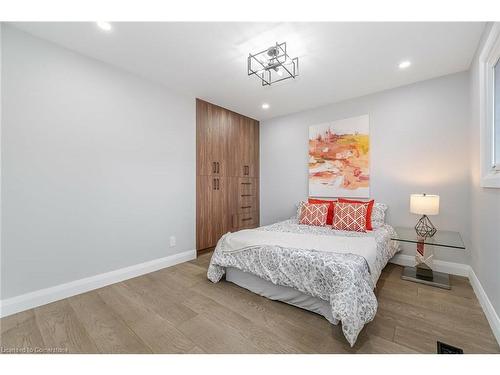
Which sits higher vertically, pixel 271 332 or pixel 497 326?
pixel 497 326

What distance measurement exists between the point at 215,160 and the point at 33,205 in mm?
2271

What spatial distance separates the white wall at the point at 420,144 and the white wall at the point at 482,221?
17 cm

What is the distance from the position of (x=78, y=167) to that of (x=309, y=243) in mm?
2488

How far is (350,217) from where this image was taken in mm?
2795

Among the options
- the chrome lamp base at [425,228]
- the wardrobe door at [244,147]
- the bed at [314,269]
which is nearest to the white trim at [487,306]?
the chrome lamp base at [425,228]

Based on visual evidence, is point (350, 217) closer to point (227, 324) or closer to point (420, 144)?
point (420, 144)

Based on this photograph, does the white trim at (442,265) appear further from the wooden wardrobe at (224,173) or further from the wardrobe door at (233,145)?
the wardrobe door at (233,145)

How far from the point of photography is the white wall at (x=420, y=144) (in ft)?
8.31

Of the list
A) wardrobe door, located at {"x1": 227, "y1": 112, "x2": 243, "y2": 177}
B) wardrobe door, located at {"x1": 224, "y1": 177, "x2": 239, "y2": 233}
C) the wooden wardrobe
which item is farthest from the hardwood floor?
wardrobe door, located at {"x1": 227, "y1": 112, "x2": 243, "y2": 177}

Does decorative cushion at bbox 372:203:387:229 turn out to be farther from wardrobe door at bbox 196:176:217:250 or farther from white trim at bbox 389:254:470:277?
wardrobe door at bbox 196:176:217:250

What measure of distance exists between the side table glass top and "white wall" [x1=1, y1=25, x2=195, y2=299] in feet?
9.72
